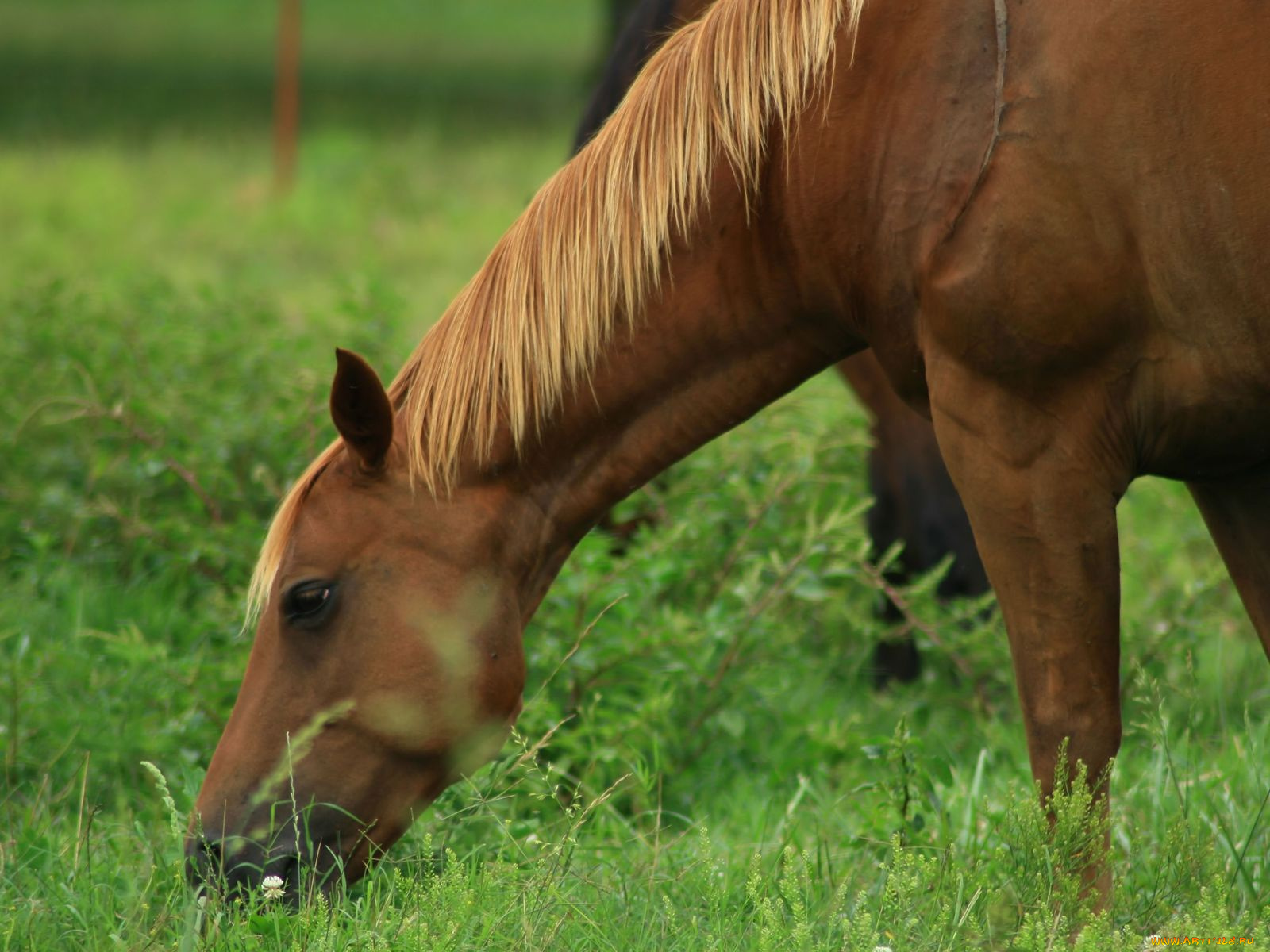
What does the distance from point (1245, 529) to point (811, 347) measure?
2.71 feet

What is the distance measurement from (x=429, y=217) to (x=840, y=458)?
649 cm

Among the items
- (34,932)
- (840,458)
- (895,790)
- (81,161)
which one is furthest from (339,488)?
(81,161)

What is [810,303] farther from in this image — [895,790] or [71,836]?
[71,836]

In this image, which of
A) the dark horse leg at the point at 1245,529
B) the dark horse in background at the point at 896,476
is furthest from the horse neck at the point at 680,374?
the dark horse in background at the point at 896,476

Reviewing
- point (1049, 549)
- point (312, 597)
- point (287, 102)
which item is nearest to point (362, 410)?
point (312, 597)

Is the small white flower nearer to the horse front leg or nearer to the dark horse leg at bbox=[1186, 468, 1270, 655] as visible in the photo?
the horse front leg

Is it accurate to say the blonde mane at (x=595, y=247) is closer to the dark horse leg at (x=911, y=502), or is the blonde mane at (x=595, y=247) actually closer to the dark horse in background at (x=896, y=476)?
the dark horse in background at (x=896, y=476)

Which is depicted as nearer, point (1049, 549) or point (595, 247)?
point (1049, 549)

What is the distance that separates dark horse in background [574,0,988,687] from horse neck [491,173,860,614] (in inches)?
52.5

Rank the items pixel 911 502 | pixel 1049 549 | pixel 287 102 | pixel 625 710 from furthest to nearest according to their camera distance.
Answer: pixel 287 102
pixel 911 502
pixel 625 710
pixel 1049 549

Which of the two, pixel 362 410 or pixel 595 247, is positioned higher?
pixel 595 247

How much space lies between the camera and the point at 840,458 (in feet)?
14.3

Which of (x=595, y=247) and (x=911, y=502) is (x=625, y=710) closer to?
(x=911, y=502)

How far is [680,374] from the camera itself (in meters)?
2.51
